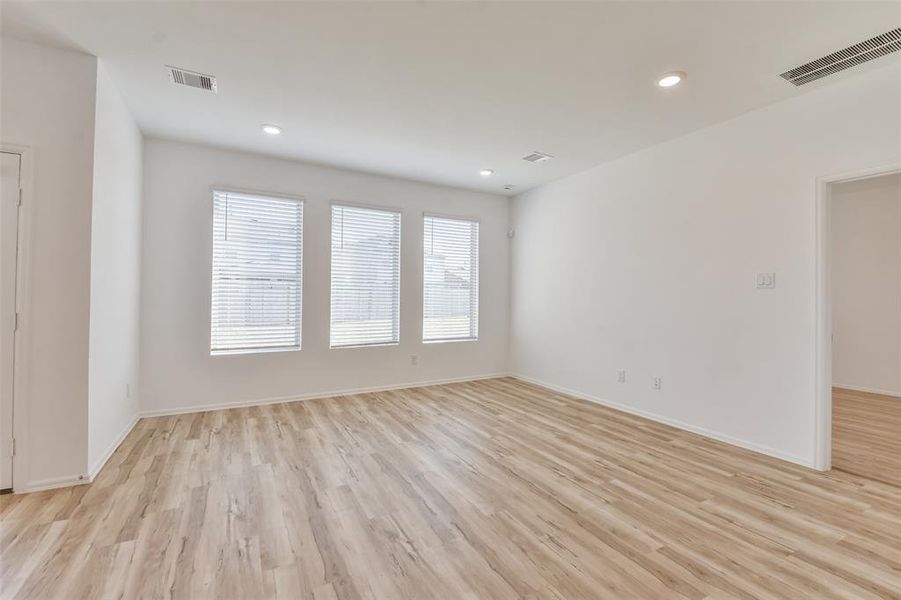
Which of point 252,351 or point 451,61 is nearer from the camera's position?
point 451,61

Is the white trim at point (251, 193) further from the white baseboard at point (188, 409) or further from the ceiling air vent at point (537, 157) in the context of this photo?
the ceiling air vent at point (537, 157)

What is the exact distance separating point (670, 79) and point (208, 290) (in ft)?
15.3

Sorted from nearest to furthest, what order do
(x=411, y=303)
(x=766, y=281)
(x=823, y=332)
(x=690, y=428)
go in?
(x=823, y=332)
(x=766, y=281)
(x=690, y=428)
(x=411, y=303)

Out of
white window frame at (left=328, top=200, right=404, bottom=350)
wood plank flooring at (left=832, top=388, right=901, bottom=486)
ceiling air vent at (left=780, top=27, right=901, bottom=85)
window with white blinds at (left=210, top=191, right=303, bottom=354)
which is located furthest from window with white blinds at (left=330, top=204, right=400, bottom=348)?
wood plank flooring at (left=832, top=388, right=901, bottom=486)

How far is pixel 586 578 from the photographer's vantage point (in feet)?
5.68

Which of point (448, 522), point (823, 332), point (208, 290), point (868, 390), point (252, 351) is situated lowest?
point (448, 522)

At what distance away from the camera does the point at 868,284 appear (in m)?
5.33

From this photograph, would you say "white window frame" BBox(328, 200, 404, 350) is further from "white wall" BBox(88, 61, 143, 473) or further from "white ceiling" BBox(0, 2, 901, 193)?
"white wall" BBox(88, 61, 143, 473)

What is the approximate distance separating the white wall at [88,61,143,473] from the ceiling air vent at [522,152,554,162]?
370cm

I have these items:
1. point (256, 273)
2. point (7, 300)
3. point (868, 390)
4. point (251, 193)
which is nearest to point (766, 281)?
point (868, 390)

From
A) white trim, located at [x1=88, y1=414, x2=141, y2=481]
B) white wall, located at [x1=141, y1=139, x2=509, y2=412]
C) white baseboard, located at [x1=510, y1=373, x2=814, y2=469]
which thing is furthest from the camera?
white wall, located at [x1=141, y1=139, x2=509, y2=412]

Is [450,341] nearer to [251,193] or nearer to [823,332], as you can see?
[251,193]

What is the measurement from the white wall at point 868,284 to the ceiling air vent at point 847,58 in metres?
3.37

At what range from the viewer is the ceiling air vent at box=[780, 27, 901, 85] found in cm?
236
